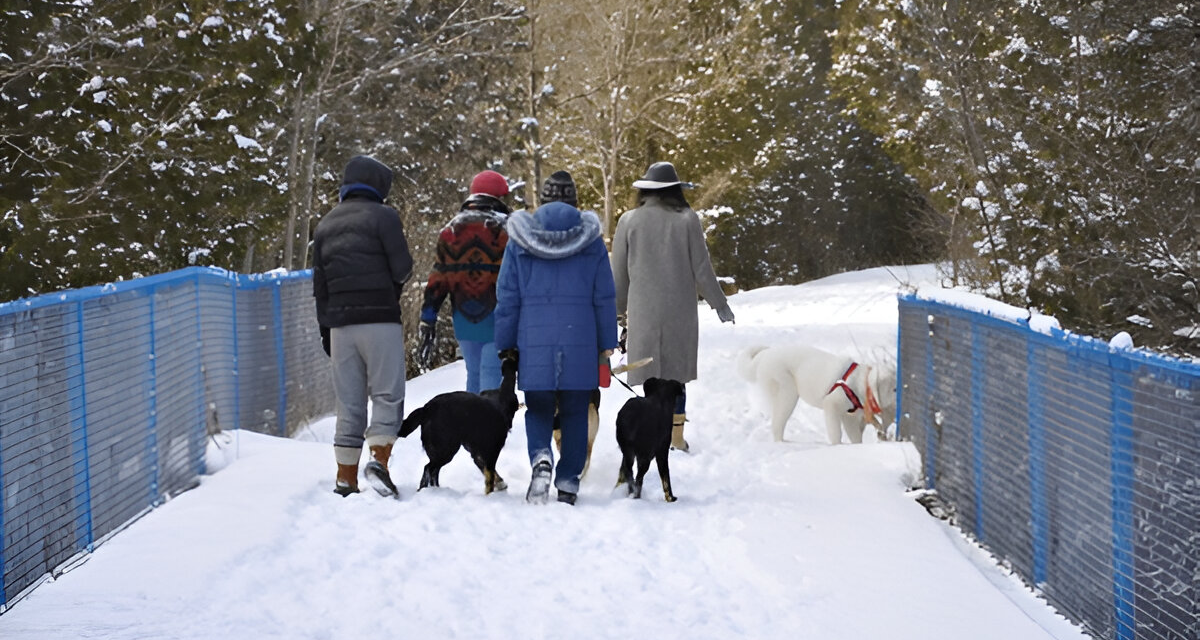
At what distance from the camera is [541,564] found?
5082 mm

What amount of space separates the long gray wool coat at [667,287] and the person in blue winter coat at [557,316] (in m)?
1.40

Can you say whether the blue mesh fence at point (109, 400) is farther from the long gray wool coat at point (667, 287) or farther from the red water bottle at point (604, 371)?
the long gray wool coat at point (667, 287)

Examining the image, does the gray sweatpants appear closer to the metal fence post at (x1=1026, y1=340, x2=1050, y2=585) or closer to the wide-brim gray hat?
the wide-brim gray hat

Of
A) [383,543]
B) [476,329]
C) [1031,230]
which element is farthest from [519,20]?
[383,543]

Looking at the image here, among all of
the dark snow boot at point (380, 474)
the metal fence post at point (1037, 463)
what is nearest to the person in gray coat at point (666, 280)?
the dark snow boot at point (380, 474)

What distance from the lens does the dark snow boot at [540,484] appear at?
620 centimetres

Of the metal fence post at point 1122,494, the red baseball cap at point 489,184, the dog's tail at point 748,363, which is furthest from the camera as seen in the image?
the dog's tail at point 748,363

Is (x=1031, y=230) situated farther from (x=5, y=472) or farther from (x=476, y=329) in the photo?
(x=5, y=472)

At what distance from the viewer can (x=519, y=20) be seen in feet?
71.3

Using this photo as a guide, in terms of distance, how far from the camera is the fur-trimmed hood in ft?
20.3

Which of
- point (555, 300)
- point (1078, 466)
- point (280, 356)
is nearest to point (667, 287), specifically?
point (555, 300)

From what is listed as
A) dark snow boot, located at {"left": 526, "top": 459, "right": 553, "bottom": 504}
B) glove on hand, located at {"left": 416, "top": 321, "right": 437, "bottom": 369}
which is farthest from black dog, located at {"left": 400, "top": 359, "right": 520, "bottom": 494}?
glove on hand, located at {"left": 416, "top": 321, "right": 437, "bottom": 369}

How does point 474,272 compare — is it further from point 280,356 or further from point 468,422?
point 280,356

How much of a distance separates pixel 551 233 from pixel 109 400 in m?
2.24
